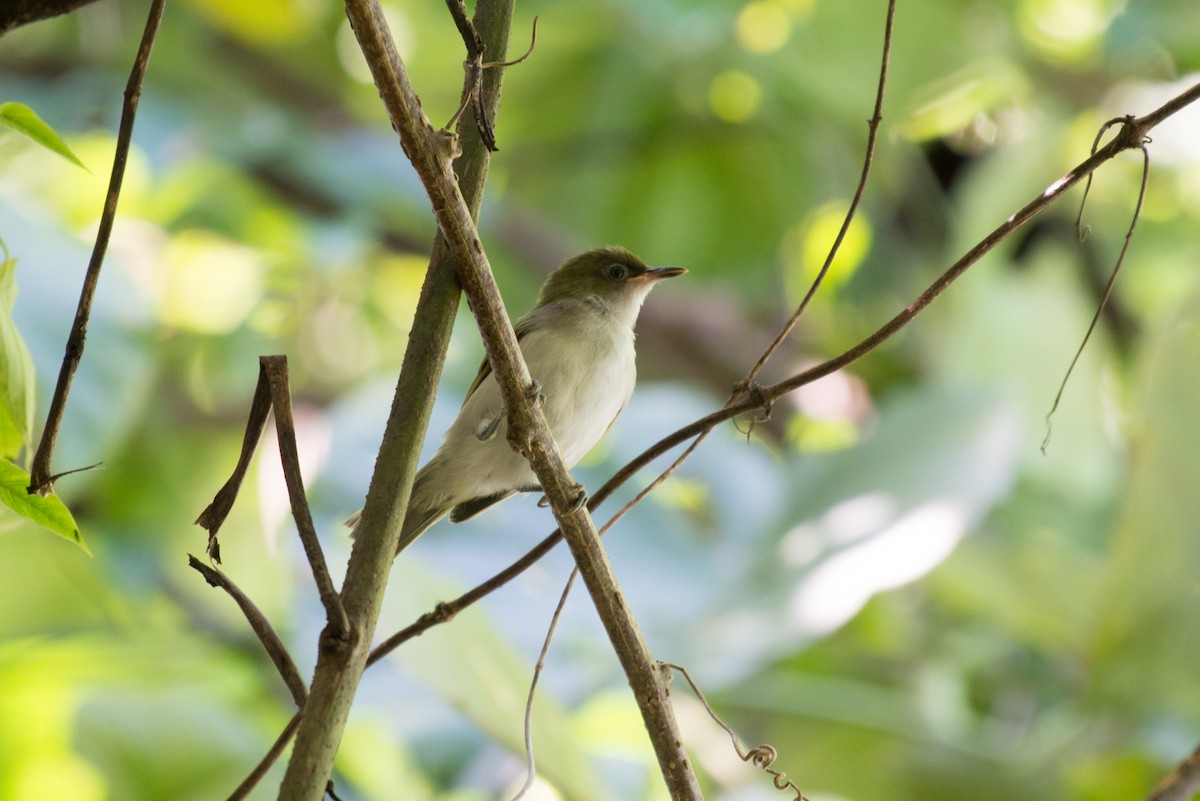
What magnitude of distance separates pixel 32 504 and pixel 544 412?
1110 millimetres

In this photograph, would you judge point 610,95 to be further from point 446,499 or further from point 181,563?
point 446,499

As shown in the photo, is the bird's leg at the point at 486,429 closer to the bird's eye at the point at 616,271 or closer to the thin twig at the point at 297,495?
the bird's eye at the point at 616,271

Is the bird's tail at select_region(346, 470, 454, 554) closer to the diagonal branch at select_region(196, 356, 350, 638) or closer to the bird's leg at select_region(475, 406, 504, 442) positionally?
the bird's leg at select_region(475, 406, 504, 442)

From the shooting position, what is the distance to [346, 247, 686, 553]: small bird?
1.89m

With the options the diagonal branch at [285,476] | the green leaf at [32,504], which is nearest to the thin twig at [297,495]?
the diagonal branch at [285,476]

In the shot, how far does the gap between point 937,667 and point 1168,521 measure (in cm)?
109

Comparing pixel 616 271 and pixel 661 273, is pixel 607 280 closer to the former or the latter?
pixel 616 271

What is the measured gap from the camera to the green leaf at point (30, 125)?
0.74m

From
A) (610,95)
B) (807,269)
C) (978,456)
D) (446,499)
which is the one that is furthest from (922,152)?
(446,499)

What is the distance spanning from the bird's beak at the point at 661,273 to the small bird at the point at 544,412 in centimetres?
3

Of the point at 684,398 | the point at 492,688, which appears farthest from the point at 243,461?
the point at 684,398

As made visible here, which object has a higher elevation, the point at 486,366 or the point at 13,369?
the point at 486,366

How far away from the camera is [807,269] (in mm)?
4285

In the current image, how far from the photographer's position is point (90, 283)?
812 mm
